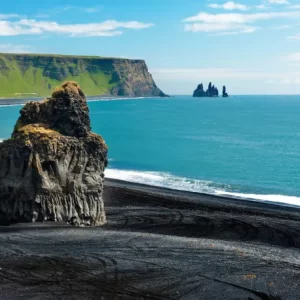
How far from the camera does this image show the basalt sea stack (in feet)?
123

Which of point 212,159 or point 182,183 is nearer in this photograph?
point 182,183

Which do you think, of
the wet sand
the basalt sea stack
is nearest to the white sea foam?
the wet sand

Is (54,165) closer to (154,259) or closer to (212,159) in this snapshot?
(154,259)

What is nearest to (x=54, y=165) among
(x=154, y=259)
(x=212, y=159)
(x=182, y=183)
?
(x=154, y=259)

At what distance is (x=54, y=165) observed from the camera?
38.2m

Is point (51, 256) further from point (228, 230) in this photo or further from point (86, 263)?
point (228, 230)

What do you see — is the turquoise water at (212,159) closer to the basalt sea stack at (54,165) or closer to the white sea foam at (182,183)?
the white sea foam at (182,183)

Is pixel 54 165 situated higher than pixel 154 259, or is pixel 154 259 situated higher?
pixel 54 165

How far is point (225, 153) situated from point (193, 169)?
19473 millimetres

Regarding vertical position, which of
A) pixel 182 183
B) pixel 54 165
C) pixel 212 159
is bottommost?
pixel 182 183

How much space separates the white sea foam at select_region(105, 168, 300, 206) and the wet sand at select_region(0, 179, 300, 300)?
13311 mm

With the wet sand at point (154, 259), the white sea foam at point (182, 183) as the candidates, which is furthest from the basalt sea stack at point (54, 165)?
the white sea foam at point (182, 183)

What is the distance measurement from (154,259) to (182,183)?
4002 cm

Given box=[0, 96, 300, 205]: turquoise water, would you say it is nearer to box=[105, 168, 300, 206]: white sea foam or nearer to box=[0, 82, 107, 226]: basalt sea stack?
box=[105, 168, 300, 206]: white sea foam
